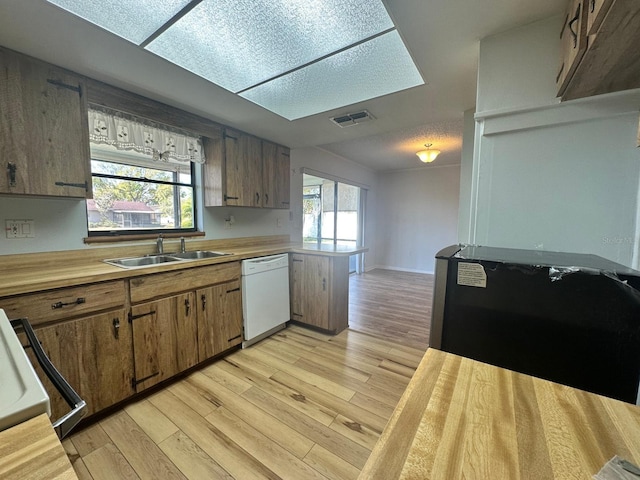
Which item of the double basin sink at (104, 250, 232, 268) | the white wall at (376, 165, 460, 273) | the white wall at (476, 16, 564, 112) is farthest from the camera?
the white wall at (376, 165, 460, 273)

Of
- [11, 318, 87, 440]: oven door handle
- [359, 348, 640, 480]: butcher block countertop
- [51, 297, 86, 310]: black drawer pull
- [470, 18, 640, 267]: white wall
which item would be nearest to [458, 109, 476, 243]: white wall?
[470, 18, 640, 267]: white wall

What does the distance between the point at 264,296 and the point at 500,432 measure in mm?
2271

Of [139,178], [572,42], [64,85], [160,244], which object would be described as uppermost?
[64,85]

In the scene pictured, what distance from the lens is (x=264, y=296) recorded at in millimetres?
2576

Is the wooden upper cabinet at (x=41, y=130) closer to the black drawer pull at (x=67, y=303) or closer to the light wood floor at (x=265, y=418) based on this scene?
the black drawer pull at (x=67, y=303)

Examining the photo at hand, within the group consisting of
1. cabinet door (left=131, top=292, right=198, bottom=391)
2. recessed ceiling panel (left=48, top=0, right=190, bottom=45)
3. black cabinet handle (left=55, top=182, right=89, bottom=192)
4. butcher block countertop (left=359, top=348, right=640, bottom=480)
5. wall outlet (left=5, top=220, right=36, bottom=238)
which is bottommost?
cabinet door (left=131, top=292, right=198, bottom=391)

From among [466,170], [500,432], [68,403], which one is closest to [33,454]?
[68,403]

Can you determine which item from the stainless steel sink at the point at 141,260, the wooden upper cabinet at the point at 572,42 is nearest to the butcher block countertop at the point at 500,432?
the wooden upper cabinet at the point at 572,42

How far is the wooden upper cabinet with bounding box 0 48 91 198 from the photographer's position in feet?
4.66

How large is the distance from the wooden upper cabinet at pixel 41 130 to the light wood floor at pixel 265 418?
1508 mm

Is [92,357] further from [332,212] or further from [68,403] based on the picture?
[332,212]

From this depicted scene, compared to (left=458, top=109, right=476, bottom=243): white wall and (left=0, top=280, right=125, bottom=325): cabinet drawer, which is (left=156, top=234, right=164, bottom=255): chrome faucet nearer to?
(left=0, top=280, right=125, bottom=325): cabinet drawer

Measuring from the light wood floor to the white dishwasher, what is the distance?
18 centimetres

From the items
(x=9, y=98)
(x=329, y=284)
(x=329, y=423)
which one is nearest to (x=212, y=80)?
(x=9, y=98)
